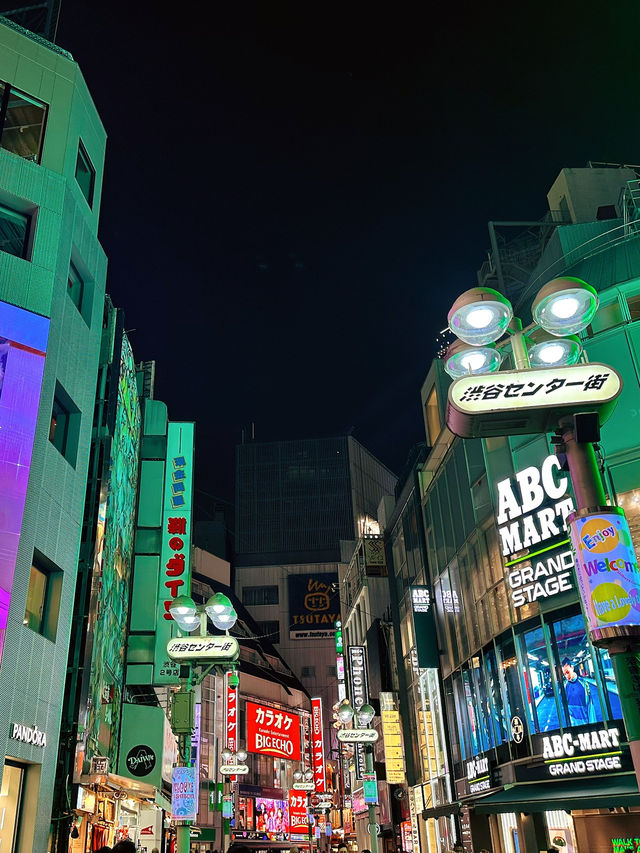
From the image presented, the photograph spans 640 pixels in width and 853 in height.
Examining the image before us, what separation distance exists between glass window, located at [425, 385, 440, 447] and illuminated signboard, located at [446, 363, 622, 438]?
27.4 m

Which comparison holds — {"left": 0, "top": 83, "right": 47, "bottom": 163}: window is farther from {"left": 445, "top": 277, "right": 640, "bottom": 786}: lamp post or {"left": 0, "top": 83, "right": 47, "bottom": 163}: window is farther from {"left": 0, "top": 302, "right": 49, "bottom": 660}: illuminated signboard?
{"left": 445, "top": 277, "right": 640, "bottom": 786}: lamp post

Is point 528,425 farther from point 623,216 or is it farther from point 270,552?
point 270,552

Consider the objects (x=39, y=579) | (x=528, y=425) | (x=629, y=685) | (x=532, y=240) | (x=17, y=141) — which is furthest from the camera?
(x=532, y=240)

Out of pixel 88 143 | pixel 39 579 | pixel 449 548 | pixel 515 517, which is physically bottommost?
pixel 39 579

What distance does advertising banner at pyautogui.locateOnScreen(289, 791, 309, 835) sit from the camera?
76.1 metres

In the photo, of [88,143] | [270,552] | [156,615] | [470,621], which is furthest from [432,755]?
[270,552]

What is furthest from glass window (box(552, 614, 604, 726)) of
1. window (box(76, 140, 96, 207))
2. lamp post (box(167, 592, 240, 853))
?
window (box(76, 140, 96, 207))

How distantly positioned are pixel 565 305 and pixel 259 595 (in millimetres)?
96591

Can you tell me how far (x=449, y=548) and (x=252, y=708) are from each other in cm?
4889

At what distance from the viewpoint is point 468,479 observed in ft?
89.5

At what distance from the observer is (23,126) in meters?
20.7

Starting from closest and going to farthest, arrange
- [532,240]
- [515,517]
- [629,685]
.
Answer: [629,685]
[515,517]
[532,240]

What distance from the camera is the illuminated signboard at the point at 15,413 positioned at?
1575 cm

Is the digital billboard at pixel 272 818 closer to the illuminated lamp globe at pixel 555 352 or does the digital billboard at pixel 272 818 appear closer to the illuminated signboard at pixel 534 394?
the illuminated lamp globe at pixel 555 352
